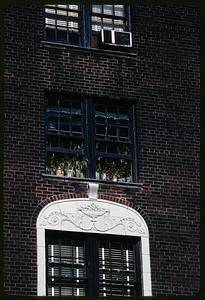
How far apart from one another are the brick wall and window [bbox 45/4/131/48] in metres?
0.39

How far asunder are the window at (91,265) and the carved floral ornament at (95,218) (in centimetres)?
21

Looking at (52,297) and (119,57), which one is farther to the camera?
(119,57)

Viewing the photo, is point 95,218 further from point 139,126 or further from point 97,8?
point 97,8

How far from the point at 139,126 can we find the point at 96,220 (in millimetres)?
2834

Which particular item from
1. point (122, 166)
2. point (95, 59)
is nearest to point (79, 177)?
point (122, 166)

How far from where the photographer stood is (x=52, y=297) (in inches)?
984

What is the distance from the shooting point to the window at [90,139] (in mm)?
27000

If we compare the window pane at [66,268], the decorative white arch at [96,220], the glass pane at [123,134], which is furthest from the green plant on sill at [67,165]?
the window pane at [66,268]

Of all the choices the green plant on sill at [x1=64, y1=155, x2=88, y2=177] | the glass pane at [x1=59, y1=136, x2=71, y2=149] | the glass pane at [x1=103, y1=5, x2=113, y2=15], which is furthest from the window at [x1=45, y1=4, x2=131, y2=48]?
the green plant on sill at [x1=64, y1=155, x2=88, y2=177]

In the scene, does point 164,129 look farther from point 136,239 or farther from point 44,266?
point 44,266

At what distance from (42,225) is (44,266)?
0.97 metres

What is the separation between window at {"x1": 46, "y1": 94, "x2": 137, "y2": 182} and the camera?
88.6 feet

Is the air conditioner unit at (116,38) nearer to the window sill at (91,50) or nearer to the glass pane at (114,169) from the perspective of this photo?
the window sill at (91,50)

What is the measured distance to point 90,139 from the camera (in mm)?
27312
